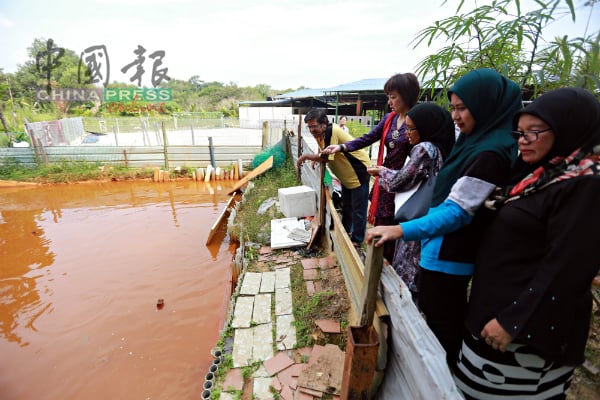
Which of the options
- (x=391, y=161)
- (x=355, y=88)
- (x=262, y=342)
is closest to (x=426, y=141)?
(x=391, y=161)

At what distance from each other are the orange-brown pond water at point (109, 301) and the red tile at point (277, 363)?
50.6 inches

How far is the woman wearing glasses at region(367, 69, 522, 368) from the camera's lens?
1231 millimetres

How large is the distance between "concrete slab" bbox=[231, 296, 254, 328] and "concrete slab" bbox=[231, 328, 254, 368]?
8 centimetres

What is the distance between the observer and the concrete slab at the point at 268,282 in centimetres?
355

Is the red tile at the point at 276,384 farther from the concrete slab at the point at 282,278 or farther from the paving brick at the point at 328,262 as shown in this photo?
the paving brick at the point at 328,262

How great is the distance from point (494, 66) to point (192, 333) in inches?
185

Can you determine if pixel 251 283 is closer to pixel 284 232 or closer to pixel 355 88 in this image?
pixel 284 232

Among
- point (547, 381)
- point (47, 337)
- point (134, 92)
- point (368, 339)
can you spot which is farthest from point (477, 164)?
point (134, 92)

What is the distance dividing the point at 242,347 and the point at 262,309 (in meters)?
0.52

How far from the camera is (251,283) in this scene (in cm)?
368

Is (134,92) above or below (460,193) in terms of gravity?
above

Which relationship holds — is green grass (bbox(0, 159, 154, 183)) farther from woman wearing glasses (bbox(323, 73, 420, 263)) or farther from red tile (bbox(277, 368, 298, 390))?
woman wearing glasses (bbox(323, 73, 420, 263))

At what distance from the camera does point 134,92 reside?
3316 centimetres

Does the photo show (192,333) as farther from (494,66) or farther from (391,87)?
(494,66)
